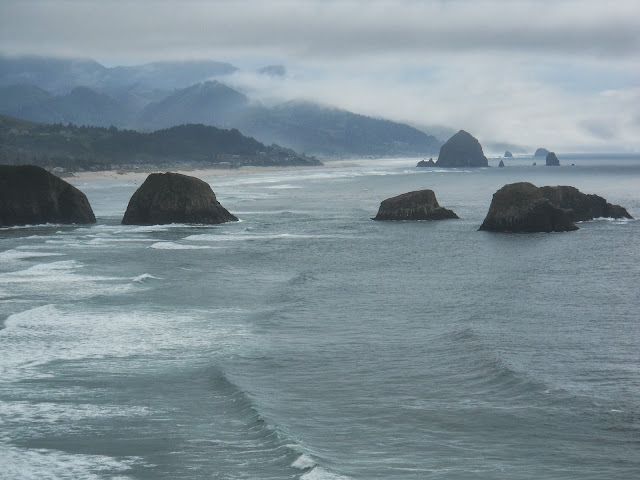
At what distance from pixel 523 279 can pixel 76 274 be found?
21.3 m

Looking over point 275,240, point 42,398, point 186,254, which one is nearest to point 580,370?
point 42,398

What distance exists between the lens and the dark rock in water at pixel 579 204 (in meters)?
67.3

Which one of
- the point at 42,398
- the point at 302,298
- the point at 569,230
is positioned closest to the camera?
the point at 42,398

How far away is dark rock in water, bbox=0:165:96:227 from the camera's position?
65.6 metres

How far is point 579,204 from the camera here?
71312 mm

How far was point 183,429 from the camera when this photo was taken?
17.1m

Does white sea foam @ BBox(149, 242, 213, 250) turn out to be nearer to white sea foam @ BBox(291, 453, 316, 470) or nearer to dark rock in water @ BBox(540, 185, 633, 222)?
dark rock in water @ BBox(540, 185, 633, 222)

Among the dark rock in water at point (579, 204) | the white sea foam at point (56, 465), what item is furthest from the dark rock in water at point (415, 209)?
the white sea foam at point (56, 465)

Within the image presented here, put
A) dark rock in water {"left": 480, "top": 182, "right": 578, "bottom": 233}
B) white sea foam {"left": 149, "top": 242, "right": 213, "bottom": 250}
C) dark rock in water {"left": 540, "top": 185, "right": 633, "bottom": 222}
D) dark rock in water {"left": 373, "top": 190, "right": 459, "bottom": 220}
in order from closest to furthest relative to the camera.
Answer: white sea foam {"left": 149, "top": 242, "right": 213, "bottom": 250} → dark rock in water {"left": 480, "top": 182, "right": 578, "bottom": 233} → dark rock in water {"left": 540, "top": 185, "right": 633, "bottom": 222} → dark rock in water {"left": 373, "top": 190, "right": 459, "bottom": 220}

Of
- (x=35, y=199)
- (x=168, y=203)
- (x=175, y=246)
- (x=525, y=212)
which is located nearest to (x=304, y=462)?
(x=175, y=246)

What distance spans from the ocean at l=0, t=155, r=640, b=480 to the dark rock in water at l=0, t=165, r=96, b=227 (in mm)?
23320

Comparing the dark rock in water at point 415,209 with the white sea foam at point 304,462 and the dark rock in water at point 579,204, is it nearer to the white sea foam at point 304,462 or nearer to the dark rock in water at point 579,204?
the dark rock in water at point 579,204

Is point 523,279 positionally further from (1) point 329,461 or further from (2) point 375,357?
(1) point 329,461

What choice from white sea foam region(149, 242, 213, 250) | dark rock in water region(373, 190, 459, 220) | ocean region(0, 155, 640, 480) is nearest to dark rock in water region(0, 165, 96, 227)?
white sea foam region(149, 242, 213, 250)
